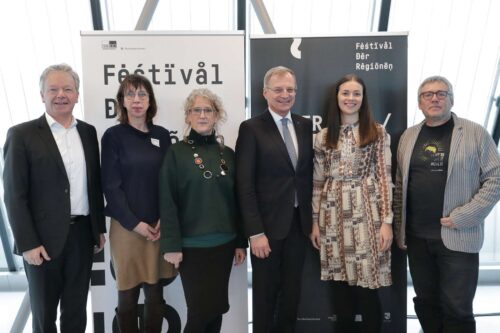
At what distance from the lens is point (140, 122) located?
197 centimetres

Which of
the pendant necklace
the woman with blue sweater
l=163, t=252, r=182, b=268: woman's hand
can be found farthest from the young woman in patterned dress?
the woman with blue sweater

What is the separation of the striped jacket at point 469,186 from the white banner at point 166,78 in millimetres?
1206

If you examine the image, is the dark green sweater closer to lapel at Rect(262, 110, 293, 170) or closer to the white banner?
lapel at Rect(262, 110, 293, 170)

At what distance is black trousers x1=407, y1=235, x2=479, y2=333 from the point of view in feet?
6.55

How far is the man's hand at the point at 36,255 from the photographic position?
173 centimetres

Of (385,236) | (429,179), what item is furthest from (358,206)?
(429,179)

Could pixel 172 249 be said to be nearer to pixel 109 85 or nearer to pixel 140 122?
pixel 140 122

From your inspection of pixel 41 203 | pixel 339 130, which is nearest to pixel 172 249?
pixel 41 203

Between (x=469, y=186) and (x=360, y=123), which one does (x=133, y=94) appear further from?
(x=469, y=186)

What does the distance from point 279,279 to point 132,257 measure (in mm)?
746

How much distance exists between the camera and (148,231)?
74.2 inches

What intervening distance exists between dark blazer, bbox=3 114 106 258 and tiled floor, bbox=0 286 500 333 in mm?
1492

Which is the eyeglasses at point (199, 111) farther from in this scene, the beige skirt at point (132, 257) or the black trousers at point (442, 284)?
the black trousers at point (442, 284)

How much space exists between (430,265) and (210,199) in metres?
1.24
